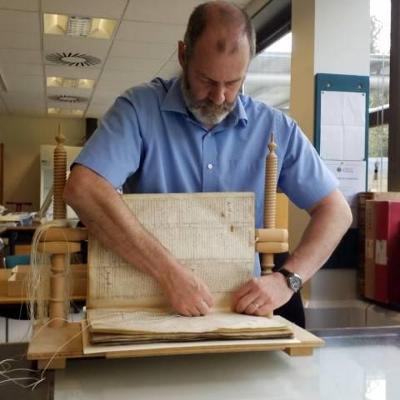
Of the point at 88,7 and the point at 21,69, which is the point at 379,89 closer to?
the point at 88,7

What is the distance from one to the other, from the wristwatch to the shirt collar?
37cm

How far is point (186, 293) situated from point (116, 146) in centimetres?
34

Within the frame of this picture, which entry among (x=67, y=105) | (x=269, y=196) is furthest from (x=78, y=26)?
(x=67, y=105)

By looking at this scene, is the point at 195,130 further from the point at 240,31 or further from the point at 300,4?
the point at 300,4

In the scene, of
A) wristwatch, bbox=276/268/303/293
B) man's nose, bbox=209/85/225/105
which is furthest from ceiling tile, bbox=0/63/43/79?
wristwatch, bbox=276/268/303/293

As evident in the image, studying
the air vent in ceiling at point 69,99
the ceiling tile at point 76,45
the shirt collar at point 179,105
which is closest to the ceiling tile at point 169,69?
the ceiling tile at point 76,45

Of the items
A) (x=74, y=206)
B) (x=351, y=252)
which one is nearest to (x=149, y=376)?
(x=74, y=206)

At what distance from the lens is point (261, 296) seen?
0.94 metres

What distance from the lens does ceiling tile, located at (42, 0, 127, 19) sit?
135 inches

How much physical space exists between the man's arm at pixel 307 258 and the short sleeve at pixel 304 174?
21 mm

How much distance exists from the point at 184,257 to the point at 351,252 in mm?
1429

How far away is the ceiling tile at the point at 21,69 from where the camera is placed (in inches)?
205

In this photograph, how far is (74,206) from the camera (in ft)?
3.13

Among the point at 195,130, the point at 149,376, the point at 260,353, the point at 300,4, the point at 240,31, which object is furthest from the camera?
the point at 300,4
